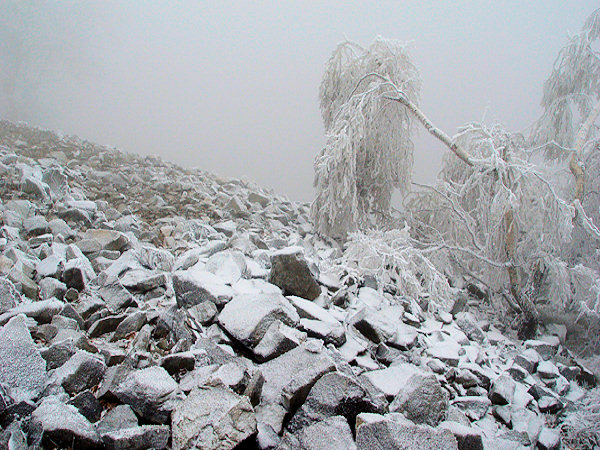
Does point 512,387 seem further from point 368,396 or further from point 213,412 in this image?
point 213,412

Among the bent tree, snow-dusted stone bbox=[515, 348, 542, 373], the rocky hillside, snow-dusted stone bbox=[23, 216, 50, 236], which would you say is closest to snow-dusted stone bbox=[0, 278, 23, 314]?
the rocky hillside

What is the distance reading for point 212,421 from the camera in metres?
1.51

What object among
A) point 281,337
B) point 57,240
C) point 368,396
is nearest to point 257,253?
point 281,337

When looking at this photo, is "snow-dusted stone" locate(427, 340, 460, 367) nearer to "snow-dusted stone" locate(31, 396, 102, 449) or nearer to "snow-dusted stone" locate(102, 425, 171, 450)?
"snow-dusted stone" locate(102, 425, 171, 450)

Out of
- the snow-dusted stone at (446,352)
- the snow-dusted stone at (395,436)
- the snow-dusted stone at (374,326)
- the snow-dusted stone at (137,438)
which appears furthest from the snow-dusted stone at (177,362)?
the snow-dusted stone at (446,352)

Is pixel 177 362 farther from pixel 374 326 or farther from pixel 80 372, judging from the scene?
pixel 374 326

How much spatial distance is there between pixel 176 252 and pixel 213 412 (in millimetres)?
2662

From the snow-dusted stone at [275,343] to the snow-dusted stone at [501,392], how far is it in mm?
1517

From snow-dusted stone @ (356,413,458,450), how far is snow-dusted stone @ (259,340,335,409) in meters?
0.30

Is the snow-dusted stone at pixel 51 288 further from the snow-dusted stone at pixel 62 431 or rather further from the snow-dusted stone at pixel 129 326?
the snow-dusted stone at pixel 62 431

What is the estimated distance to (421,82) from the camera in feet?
17.8

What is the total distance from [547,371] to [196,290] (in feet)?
10.9

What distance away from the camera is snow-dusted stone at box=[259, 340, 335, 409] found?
1743mm

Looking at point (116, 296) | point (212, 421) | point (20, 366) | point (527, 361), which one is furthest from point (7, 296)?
point (527, 361)
